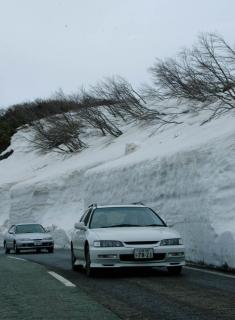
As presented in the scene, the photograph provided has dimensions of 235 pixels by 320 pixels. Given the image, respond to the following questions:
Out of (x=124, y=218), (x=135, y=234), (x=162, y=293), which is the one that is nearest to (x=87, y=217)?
(x=124, y=218)

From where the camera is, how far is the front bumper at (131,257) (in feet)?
40.7

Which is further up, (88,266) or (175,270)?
(88,266)

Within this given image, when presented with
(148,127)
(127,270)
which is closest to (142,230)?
(127,270)

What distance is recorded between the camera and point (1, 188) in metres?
49.7

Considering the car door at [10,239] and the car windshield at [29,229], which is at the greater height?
the car windshield at [29,229]

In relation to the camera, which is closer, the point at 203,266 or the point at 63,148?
the point at 203,266

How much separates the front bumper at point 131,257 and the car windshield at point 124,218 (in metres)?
1.13

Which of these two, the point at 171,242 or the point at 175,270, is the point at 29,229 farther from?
the point at 171,242

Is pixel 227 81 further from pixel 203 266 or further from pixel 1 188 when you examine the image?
pixel 1 188

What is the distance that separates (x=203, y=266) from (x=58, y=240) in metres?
19.3

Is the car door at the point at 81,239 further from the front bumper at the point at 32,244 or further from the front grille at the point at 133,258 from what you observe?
the front bumper at the point at 32,244

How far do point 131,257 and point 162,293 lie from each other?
95.0 inches

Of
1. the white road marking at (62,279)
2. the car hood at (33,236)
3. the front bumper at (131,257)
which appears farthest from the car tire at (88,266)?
the car hood at (33,236)

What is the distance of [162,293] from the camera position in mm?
10062
